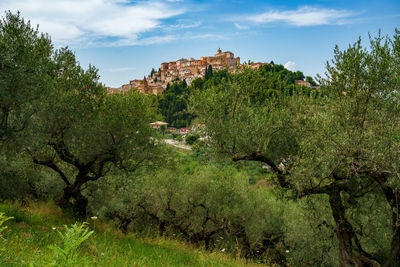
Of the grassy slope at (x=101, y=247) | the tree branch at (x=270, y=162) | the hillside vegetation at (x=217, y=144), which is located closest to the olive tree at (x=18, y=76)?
the hillside vegetation at (x=217, y=144)

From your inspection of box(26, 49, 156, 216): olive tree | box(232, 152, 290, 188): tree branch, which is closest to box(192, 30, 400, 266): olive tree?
box(232, 152, 290, 188): tree branch

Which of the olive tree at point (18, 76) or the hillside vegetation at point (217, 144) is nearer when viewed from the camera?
the hillside vegetation at point (217, 144)

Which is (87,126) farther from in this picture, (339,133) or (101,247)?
(339,133)

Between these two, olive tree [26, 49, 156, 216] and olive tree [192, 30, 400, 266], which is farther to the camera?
olive tree [26, 49, 156, 216]

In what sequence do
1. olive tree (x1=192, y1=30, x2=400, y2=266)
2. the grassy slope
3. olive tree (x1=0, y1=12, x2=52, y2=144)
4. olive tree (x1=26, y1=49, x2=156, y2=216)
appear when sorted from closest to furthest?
the grassy slope, olive tree (x1=192, y1=30, x2=400, y2=266), olive tree (x1=0, y1=12, x2=52, y2=144), olive tree (x1=26, y1=49, x2=156, y2=216)

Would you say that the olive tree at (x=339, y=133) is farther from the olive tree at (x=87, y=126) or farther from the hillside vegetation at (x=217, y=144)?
the olive tree at (x=87, y=126)

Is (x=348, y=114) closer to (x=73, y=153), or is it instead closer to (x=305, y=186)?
(x=305, y=186)

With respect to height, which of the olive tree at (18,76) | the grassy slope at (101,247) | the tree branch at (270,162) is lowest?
the grassy slope at (101,247)

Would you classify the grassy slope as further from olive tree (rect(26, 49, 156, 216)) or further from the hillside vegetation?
olive tree (rect(26, 49, 156, 216))

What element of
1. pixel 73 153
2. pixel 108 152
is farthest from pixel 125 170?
pixel 73 153

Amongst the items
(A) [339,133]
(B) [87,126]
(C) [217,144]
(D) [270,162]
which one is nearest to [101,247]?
(C) [217,144]

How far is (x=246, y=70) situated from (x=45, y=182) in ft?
46.9

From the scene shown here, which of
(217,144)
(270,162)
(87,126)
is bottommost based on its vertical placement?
(270,162)

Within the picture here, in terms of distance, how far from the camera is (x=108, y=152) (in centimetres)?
1308
